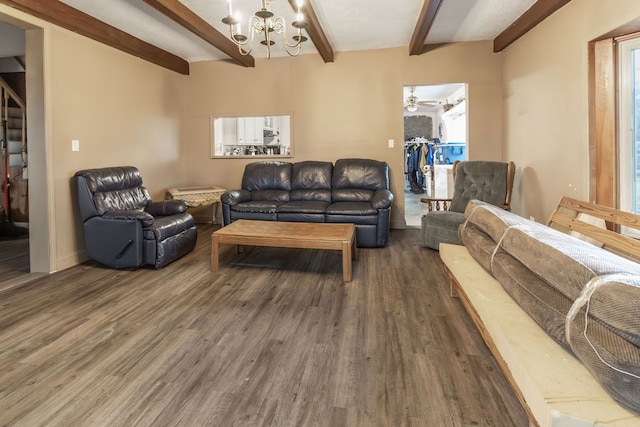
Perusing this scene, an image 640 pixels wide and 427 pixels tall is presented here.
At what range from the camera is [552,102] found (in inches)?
139

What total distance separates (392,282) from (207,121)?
13.6 feet

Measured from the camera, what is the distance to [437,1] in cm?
324

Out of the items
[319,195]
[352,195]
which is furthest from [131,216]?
[352,195]

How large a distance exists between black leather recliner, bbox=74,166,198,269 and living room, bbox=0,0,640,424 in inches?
12.0

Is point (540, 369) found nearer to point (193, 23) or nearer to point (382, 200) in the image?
point (382, 200)

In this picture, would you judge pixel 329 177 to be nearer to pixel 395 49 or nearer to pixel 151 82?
pixel 395 49

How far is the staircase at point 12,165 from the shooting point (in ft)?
16.4

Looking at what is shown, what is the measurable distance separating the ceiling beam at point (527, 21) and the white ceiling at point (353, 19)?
65mm

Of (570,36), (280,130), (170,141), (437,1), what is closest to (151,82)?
(170,141)

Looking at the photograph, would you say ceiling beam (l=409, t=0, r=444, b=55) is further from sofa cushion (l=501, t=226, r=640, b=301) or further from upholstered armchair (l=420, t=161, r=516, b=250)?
sofa cushion (l=501, t=226, r=640, b=301)

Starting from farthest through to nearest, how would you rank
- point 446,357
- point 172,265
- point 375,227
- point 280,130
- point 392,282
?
1. point 280,130
2. point 375,227
3. point 172,265
4. point 392,282
5. point 446,357

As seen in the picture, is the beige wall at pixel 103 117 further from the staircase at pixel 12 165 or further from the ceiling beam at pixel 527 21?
the ceiling beam at pixel 527 21

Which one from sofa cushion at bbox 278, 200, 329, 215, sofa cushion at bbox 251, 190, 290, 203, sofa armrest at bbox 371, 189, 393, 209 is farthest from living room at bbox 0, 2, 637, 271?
sofa cushion at bbox 278, 200, 329, 215

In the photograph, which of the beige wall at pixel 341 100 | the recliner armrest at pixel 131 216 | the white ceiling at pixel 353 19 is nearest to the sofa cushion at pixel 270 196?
the beige wall at pixel 341 100
